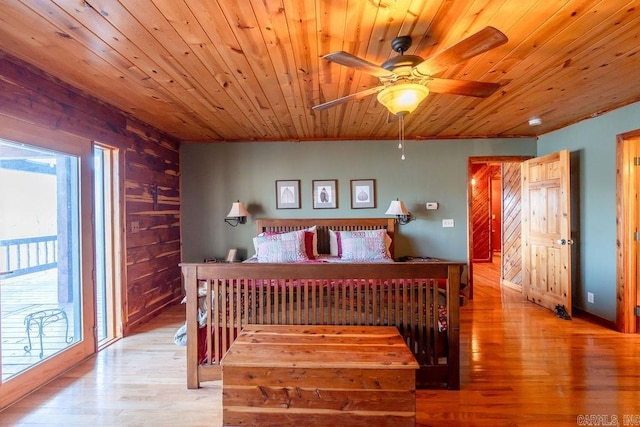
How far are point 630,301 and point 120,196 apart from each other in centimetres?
561

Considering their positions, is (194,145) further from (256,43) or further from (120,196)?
(256,43)

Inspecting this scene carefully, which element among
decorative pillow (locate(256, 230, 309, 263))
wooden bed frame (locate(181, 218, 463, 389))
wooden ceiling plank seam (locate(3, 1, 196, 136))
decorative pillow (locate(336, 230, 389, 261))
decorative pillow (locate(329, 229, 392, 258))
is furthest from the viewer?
decorative pillow (locate(329, 229, 392, 258))

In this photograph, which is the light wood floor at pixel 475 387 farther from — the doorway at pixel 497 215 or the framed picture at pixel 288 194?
the framed picture at pixel 288 194

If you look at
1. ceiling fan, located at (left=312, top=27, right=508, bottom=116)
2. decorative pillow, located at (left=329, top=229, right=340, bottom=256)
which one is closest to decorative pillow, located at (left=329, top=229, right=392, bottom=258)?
decorative pillow, located at (left=329, top=229, right=340, bottom=256)

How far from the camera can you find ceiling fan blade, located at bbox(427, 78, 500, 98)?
1944 mm

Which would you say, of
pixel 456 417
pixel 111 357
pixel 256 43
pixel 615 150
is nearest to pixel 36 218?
pixel 111 357

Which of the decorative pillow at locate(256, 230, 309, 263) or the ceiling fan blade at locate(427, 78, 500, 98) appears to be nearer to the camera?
the ceiling fan blade at locate(427, 78, 500, 98)

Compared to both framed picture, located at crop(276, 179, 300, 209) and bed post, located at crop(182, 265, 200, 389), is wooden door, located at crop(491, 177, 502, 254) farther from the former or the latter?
bed post, located at crop(182, 265, 200, 389)

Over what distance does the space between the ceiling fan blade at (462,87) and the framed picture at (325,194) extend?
278 cm

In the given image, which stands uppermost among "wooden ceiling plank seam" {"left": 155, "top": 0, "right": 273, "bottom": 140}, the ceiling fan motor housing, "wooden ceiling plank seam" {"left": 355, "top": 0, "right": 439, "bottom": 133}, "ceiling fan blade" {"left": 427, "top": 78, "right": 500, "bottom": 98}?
"wooden ceiling plank seam" {"left": 155, "top": 0, "right": 273, "bottom": 140}

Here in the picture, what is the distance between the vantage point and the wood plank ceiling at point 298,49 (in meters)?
1.67

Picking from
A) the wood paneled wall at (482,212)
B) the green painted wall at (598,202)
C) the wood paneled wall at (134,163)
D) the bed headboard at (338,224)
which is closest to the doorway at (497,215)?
the wood paneled wall at (482,212)

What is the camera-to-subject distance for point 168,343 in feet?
10.4

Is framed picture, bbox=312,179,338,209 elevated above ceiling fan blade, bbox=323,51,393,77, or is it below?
below
